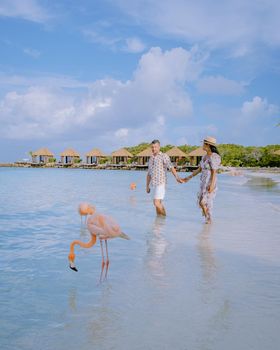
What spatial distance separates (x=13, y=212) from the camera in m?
11.1

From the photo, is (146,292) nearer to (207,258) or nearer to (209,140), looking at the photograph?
(207,258)

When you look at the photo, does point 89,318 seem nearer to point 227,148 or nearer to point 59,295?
point 59,295

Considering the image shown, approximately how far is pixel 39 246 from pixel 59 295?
2591 mm

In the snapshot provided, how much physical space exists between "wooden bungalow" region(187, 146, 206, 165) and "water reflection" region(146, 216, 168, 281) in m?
53.5

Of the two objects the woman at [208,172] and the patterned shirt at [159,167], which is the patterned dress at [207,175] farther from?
the patterned shirt at [159,167]

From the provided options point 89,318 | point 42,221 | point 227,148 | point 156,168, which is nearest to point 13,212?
point 42,221

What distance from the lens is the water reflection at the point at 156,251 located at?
498cm

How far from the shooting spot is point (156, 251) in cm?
614

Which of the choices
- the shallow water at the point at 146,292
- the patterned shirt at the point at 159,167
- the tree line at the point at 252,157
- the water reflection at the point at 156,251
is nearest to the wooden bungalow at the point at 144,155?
the tree line at the point at 252,157

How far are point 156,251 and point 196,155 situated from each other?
5981 cm

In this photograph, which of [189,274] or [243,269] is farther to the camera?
[243,269]

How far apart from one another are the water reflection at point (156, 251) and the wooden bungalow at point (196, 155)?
53.5 meters

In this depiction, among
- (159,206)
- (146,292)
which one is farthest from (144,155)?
(146,292)

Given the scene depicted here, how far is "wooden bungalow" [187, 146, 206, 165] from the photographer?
215ft
